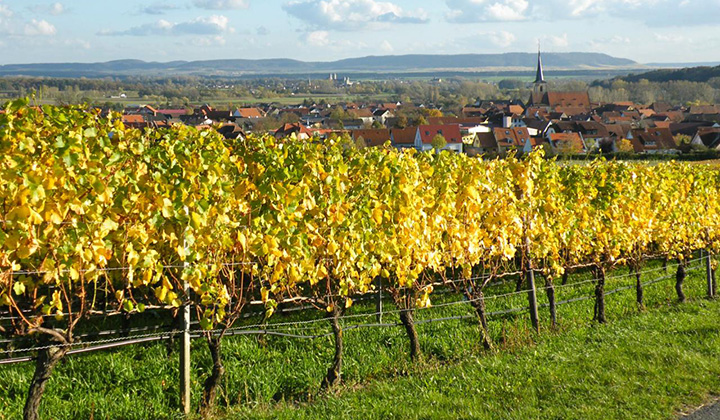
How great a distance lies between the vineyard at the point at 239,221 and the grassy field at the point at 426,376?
11.6 inches

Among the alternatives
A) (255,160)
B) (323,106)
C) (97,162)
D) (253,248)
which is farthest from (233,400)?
(323,106)

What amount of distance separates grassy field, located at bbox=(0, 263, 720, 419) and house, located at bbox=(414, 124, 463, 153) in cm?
8774

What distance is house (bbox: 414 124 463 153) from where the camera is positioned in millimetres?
95812

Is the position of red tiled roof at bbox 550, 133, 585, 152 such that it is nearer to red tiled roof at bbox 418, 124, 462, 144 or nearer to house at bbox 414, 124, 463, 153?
house at bbox 414, 124, 463, 153

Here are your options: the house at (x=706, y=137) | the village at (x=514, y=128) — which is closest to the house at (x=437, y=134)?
the village at (x=514, y=128)

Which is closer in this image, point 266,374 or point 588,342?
point 266,374

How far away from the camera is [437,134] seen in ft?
313

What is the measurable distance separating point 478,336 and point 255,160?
145 inches

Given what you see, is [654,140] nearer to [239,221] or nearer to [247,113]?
[247,113]

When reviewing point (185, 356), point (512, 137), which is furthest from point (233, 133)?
point (512, 137)

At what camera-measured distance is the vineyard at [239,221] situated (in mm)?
4902

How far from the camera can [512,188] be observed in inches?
325

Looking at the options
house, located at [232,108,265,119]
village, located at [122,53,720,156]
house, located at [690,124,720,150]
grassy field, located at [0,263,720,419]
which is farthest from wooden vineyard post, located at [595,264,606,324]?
house, located at [232,108,265,119]

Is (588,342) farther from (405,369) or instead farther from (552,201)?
(405,369)
